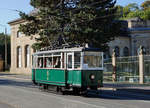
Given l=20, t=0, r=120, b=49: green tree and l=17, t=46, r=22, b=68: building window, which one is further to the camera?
l=17, t=46, r=22, b=68: building window

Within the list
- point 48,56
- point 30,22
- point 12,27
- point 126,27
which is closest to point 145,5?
point 126,27

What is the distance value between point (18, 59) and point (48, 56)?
3527cm

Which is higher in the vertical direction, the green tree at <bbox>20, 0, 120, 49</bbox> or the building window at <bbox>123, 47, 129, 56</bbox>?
the green tree at <bbox>20, 0, 120, 49</bbox>

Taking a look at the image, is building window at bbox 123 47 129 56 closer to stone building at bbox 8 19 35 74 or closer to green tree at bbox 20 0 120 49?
stone building at bbox 8 19 35 74

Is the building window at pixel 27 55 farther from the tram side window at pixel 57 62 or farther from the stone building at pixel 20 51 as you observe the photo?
the tram side window at pixel 57 62

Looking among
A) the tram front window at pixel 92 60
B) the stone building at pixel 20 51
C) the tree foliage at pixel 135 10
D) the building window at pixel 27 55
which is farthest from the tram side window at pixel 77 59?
the tree foliage at pixel 135 10

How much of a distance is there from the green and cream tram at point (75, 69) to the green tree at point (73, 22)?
29.1 ft

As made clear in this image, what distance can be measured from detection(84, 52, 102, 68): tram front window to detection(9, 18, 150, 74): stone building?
31.4 m

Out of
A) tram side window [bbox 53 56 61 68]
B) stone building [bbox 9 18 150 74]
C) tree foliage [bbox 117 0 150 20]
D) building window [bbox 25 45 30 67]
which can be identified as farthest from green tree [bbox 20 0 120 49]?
tree foliage [bbox 117 0 150 20]

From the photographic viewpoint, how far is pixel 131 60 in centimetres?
2541

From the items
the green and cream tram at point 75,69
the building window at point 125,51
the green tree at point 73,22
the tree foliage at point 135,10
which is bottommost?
the green and cream tram at point 75,69

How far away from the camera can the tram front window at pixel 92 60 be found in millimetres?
15756

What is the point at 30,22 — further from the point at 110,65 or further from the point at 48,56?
the point at 48,56

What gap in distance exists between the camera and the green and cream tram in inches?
611
